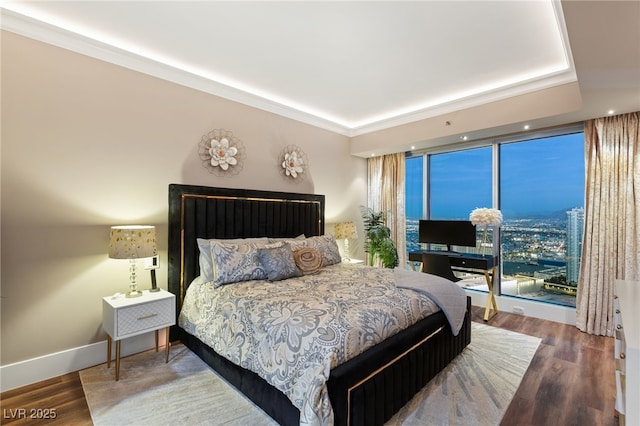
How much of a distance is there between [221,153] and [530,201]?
165 inches

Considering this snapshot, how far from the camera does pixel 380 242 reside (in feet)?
16.8

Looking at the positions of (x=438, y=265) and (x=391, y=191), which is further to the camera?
(x=391, y=191)

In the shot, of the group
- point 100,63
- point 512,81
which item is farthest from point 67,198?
point 512,81

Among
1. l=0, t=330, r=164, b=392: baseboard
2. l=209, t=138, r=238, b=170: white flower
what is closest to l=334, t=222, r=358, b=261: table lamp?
l=209, t=138, r=238, b=170: white flower

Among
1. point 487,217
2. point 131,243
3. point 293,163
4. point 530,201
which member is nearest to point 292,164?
point 293,163

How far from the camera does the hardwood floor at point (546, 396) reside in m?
2.01

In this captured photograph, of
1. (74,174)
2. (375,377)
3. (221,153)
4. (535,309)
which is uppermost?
(221,153)

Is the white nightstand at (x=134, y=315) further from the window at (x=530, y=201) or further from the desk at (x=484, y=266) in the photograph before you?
the window at (x=530, y=201)

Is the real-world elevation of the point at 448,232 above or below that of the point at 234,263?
above

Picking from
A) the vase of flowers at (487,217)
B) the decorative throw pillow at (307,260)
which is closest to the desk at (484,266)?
the vase of flowers at (487,217)

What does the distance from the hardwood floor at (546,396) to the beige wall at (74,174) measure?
14.3 inches

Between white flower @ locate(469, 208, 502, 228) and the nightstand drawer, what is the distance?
152 inches

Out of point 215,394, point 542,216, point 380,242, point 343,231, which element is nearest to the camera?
point 215,394

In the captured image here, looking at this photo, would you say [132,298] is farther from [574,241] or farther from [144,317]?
[574,241]
